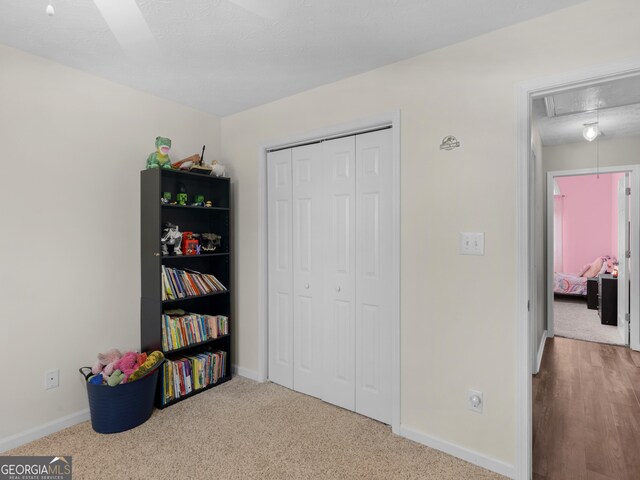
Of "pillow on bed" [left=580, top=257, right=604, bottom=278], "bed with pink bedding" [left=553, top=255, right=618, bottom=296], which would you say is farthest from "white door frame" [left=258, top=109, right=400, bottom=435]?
"pillow on bed" [left=580, top=257, right=604, bottom=278]

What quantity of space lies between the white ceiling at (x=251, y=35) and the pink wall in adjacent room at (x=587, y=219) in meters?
6.42

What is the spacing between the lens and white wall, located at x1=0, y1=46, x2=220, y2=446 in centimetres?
218

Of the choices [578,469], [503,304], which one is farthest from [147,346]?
[578,469]

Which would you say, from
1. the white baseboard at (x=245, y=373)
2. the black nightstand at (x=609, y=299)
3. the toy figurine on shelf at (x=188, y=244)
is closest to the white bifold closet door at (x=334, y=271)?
the white baseboard at (x=245, y=373)

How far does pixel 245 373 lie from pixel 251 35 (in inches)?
105

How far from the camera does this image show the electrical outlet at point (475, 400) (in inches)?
80.8

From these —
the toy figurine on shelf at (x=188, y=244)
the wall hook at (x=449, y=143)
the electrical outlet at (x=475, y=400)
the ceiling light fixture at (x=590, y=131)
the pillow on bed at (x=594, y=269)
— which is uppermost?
the ceiling light fixture at (x=590, y=131)

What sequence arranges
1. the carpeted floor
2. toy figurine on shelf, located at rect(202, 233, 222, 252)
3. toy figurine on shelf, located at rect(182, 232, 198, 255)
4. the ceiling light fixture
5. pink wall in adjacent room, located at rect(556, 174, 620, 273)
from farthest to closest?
pink wall in adjacent room, located at rect(556, 174, 620, 273)
the carpeted floor
the ceiling light fixture
toy figurine on shelf, located at rect(202, 233, 222, 252)
toy figurine on shelf, located at rect(182, 232, 198, 255)

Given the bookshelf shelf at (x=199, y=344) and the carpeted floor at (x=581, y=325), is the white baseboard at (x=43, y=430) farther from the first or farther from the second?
the carpeted floor at (x=581, y=325)

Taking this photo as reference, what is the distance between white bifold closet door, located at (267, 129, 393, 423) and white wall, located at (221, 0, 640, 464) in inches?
8.8

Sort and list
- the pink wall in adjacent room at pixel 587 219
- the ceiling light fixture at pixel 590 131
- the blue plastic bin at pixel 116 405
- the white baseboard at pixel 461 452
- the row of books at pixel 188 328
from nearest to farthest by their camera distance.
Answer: the white baseboard at pixel 461 452, the blue plastic bin at pixel 116 405, the row of books at pixel 188 328, the ceiling light fixture at pixel 590 131, the pink wall in adjacent room at pixel 587 219

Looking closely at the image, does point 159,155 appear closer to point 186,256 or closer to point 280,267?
point 186,256

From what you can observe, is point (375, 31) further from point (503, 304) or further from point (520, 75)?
point (503, 304)

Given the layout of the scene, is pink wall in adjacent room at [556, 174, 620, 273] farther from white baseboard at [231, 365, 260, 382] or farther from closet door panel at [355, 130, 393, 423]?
white baseboard at [231, 365, 260, 382]
